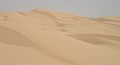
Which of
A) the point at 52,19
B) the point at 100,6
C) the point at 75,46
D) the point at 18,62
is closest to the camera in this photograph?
the point at 18,62

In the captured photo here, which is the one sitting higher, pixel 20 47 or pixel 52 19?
pixel 20 47

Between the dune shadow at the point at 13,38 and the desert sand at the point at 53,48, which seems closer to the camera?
the desert sand at the point at 53,48

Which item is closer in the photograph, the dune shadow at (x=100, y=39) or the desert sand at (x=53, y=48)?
the desert sand at (x=53, y=48)

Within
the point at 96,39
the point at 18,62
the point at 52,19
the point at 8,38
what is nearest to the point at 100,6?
the point at 52,19

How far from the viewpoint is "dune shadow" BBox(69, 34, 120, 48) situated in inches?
26.0

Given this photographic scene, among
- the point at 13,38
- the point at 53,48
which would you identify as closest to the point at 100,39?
the point at 53,48

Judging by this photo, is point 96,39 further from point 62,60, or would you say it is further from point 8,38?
point 8,38

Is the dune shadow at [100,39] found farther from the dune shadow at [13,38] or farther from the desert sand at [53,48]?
the dune shadow at [13,38]

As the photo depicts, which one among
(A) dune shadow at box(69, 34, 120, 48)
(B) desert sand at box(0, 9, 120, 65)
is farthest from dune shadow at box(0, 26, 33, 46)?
(A) dune shadow at box(69, 34, 120, 48)

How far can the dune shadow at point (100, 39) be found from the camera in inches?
26.0

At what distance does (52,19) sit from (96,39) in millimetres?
618

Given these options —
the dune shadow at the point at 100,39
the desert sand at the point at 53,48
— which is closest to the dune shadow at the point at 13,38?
the desert sand at the point at 53,48

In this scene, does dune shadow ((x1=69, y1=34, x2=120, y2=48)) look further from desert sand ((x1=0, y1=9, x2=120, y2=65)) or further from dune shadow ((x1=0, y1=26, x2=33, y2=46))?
dune shadow ((x1=0, y1=26, x2=33, y2=46))

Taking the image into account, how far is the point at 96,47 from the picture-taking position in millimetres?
612
